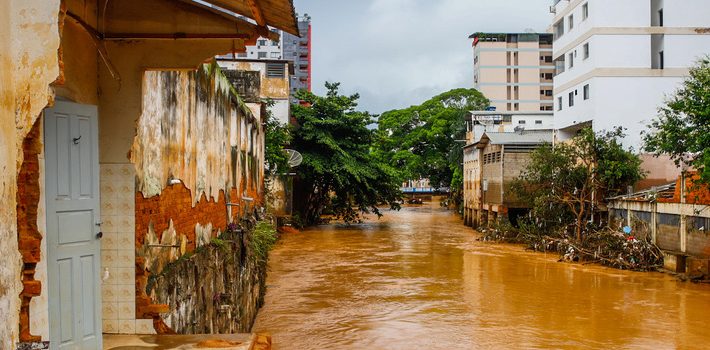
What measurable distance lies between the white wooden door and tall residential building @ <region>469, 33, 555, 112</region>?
55.5 meters

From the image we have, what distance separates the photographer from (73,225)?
14.9ft

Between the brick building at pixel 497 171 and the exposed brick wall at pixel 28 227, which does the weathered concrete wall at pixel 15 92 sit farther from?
the brick building at pixel 497 171

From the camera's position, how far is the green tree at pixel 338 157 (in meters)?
30.4

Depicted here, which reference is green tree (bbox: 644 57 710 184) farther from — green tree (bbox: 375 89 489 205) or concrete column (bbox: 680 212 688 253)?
green tree (bbox: 375 89 489 205)

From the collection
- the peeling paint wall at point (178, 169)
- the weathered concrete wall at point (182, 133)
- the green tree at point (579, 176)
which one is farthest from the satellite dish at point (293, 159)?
the weathered concrete wall at point (182, 133)

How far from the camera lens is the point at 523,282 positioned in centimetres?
1675

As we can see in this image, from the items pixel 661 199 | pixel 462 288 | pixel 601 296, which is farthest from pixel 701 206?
pixel 462 288

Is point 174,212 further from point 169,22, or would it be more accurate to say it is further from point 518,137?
point 518,137

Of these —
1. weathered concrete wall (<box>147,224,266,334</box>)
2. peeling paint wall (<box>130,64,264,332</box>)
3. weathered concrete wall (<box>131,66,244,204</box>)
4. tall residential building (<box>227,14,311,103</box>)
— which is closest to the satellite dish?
weathered concrete wall (<box>147,224,266,334</box>)

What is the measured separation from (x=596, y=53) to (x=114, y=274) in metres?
23.3

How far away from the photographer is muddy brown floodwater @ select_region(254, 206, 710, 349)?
1116 centimetres

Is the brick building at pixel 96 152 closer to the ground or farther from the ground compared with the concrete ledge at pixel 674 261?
farther from the ground

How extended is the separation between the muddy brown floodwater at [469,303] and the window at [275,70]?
11.1 metres

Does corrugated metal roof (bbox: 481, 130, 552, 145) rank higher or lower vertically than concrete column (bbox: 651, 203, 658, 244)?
higher
